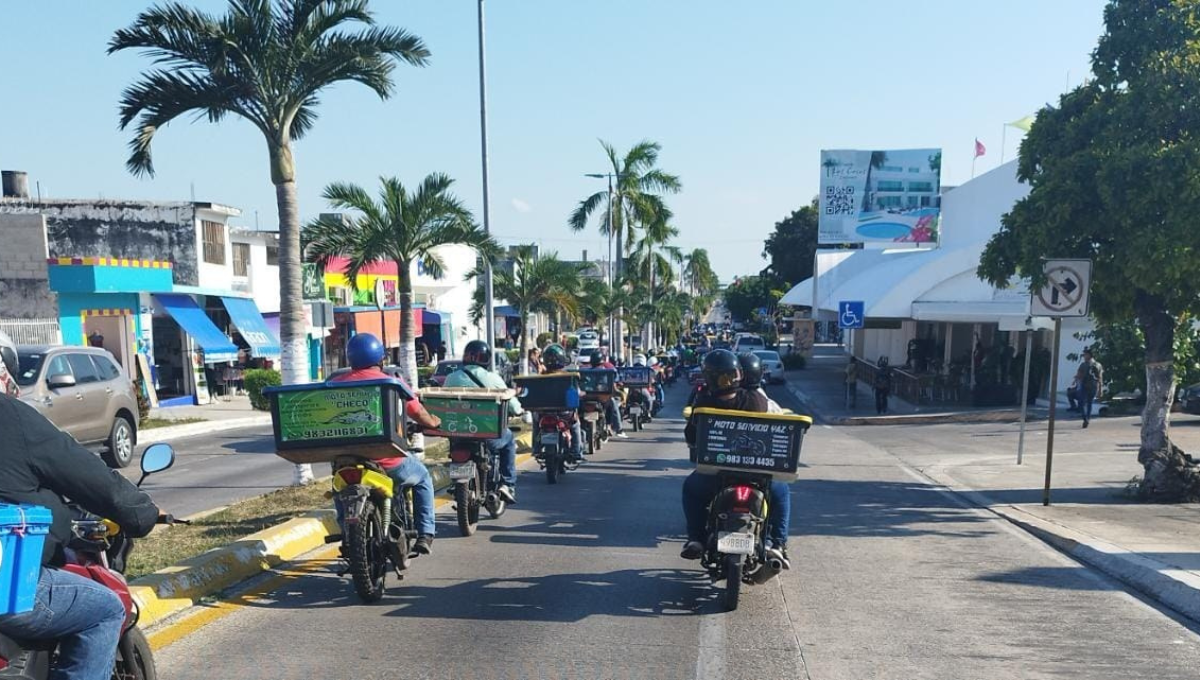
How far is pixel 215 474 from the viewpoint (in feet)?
47.5

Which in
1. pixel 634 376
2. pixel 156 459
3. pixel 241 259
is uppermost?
pixel 241 259

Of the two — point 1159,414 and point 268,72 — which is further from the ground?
point 268,72

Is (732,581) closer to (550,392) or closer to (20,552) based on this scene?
(20,552)

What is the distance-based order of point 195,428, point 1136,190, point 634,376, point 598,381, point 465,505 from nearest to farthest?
point 465,505 < point 1136,190 < point 598,381 < point 195,428 < point 634,376

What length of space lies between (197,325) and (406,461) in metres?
23.7

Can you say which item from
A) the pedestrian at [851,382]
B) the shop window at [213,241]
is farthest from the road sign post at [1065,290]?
the shop window at [213,241]

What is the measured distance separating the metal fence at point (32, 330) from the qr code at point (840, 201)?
42499 mm

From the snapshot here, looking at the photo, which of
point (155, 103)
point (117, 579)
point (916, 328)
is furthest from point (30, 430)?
point (916, 328)

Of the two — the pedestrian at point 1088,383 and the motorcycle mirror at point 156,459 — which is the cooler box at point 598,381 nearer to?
the pedestrian at point 1088,383

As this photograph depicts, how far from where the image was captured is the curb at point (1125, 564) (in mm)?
7008

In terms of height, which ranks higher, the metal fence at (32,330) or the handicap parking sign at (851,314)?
the handicap parking sign at (851,314)

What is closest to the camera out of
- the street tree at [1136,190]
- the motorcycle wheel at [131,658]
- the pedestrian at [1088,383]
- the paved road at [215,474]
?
the motorcycle wheel at [131,658]

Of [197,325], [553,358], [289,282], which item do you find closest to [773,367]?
[197,325]

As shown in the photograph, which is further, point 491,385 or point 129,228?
point 129,228
